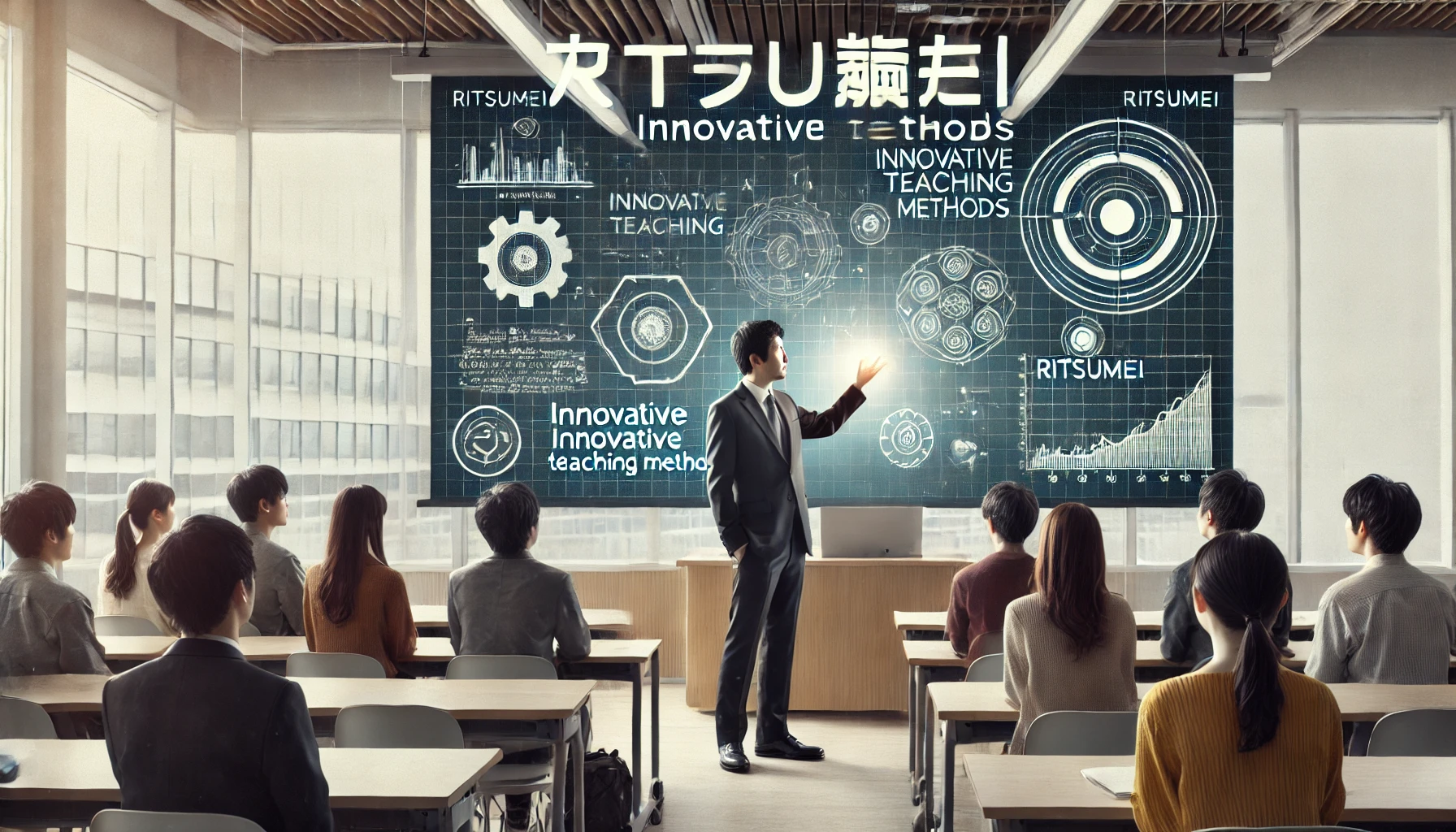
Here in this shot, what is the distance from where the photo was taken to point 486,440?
559 cm

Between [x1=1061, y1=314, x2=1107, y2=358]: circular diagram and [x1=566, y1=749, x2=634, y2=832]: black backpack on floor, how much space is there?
10.0 ft

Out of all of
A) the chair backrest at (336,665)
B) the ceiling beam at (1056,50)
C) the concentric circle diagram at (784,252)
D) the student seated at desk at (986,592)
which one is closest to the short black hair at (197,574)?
the chair backrest at (336,665)

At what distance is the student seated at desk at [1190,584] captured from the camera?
3.30 m

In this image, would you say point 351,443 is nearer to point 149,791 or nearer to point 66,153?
point 66,153

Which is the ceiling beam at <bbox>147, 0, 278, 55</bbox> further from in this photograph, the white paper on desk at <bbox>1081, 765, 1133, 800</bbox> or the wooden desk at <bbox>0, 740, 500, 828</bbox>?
the white paper on desk at <bbox>1081, 765, 1133, 800</bbox>

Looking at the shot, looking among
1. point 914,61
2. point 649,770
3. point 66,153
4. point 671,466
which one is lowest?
point 649,770

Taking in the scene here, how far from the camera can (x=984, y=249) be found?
18.2 ft

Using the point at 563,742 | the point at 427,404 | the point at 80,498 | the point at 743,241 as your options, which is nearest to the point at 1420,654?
the point at 563,742

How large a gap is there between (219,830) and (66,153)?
14.7ft

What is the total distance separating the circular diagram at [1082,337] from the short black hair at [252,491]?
353cm

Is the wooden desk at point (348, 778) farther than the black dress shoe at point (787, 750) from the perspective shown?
No

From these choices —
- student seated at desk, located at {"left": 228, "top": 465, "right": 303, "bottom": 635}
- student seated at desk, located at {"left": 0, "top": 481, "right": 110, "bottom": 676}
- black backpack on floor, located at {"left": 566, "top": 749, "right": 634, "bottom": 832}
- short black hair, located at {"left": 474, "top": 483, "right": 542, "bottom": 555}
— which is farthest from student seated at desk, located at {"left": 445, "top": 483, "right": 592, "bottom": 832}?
student seated at desk, located at {"left": 0, "top": 481, "right": 110, "bottom": 676}

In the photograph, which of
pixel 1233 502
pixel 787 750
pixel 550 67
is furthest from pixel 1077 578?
pixel 550 67

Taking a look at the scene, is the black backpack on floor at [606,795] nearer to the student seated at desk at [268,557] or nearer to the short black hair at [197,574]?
the student seated at desk at [268,557]
